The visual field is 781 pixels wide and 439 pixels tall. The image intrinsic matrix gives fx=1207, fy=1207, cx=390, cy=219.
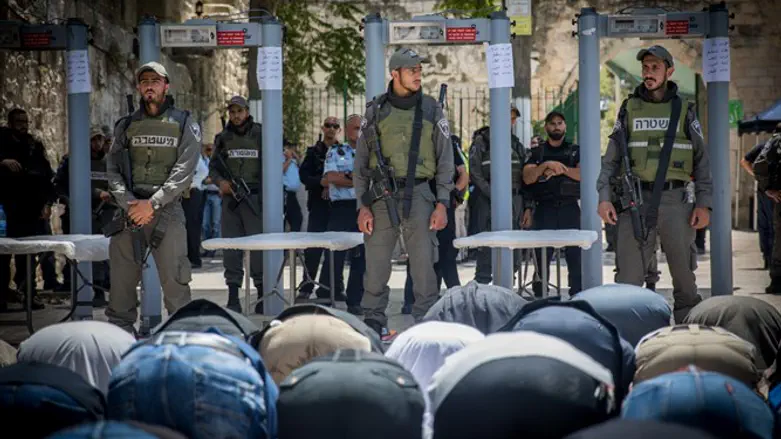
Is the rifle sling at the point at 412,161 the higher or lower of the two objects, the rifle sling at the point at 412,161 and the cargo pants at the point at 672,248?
the higher

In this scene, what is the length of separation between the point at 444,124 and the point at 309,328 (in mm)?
4120

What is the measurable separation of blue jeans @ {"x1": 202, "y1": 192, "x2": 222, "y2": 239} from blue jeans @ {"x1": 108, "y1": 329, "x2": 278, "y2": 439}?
15.5 meters

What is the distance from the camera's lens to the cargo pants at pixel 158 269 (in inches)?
352

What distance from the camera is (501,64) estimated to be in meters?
10.2

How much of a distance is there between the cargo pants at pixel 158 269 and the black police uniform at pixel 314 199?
3.19 metres

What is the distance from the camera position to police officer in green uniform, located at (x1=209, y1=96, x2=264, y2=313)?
37.7 ft

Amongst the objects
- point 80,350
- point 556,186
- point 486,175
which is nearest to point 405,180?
point 556,186

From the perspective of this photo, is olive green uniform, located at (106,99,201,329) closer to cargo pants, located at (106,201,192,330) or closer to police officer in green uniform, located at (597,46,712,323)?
cargo pants, located at (106,201,192,330)

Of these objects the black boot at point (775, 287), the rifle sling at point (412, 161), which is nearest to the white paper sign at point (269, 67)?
the rifle sling at point (412, 161)

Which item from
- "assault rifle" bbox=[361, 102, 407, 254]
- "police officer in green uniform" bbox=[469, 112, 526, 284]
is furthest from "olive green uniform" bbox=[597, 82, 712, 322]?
"police officer in green uniform" bbox=[469, 112, 526, 284]

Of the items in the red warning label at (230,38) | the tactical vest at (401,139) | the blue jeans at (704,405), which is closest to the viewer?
the blue jeans at (704,405)

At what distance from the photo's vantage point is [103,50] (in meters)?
17.5

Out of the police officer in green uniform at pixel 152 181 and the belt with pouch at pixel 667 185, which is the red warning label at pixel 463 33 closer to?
the belt with pouch at pixel 667 185

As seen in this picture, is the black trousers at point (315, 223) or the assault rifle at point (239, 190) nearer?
the assault rifle at point (239, 190)
